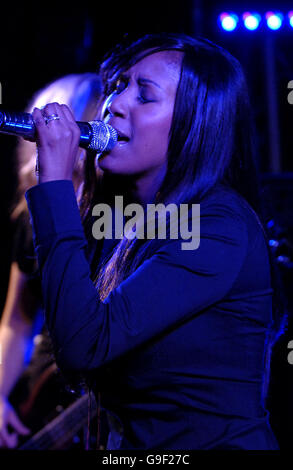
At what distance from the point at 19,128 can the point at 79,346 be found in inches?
19.1

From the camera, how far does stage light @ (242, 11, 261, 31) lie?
3.52 m

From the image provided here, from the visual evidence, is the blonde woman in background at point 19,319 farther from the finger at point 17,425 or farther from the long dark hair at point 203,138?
the long dark hair at point 203,138

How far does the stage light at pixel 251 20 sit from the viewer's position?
3.52 meters

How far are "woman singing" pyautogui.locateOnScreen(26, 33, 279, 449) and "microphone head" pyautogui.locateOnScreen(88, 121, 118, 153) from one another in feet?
0.08

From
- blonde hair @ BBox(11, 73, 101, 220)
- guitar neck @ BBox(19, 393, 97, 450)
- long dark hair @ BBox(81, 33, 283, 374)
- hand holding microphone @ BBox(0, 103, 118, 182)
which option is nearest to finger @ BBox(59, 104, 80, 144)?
hand holding microphone @ BBox(0, 103, 118, 182)

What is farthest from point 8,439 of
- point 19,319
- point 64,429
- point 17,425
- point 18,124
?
point 18,124

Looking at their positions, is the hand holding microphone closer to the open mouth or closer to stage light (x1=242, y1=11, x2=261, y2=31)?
the open mouth

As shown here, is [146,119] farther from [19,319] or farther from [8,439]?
[8,439]

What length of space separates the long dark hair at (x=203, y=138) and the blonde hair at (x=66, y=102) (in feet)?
2.09

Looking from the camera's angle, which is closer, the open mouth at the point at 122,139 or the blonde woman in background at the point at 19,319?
the open mouth at the point at 122,139

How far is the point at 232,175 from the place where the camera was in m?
1.38

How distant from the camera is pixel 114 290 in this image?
1.11m

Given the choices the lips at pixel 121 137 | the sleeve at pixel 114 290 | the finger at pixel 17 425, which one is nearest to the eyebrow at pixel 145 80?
the lips at pixel 121 137

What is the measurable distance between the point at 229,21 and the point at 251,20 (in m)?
0.14
